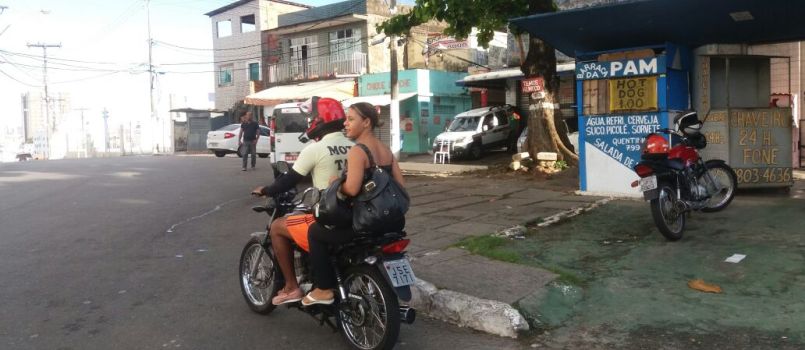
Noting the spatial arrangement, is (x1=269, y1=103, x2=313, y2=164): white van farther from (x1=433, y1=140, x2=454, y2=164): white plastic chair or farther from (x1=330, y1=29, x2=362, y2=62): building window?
(x1=330, y1=29, x2=362, y2=62): building window

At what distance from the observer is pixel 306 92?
102ft

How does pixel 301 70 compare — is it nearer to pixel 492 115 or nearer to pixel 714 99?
pixel 492 115

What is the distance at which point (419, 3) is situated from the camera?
13328 millimetres

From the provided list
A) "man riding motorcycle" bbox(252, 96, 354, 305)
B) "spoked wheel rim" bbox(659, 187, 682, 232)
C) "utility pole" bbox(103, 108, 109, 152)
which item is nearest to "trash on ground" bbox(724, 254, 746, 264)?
"spoked wheel rim" bbox(659, 187, 682, 232)

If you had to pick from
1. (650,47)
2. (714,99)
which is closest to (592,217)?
(650,47)

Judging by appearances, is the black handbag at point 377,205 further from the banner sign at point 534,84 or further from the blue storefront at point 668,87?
the banner sign at point 534,84

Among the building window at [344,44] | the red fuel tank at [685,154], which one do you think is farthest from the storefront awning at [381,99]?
the red fuel tank at [685,154]

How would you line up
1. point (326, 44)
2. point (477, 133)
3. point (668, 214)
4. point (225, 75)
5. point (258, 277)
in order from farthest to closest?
1. point (225, 75)
2. point (326, 44)
3. point (477, 133)
4. point (668, 214)
5. point (258, 277)

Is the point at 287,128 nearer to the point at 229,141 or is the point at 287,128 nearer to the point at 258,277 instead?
the point at 258,277

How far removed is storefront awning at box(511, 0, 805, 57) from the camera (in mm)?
8188

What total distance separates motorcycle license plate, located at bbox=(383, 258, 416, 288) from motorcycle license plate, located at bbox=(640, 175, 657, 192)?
381cm

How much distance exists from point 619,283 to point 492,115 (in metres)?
17.3

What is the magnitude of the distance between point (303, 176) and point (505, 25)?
34.1 ft

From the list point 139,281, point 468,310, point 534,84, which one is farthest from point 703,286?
point 534,84
